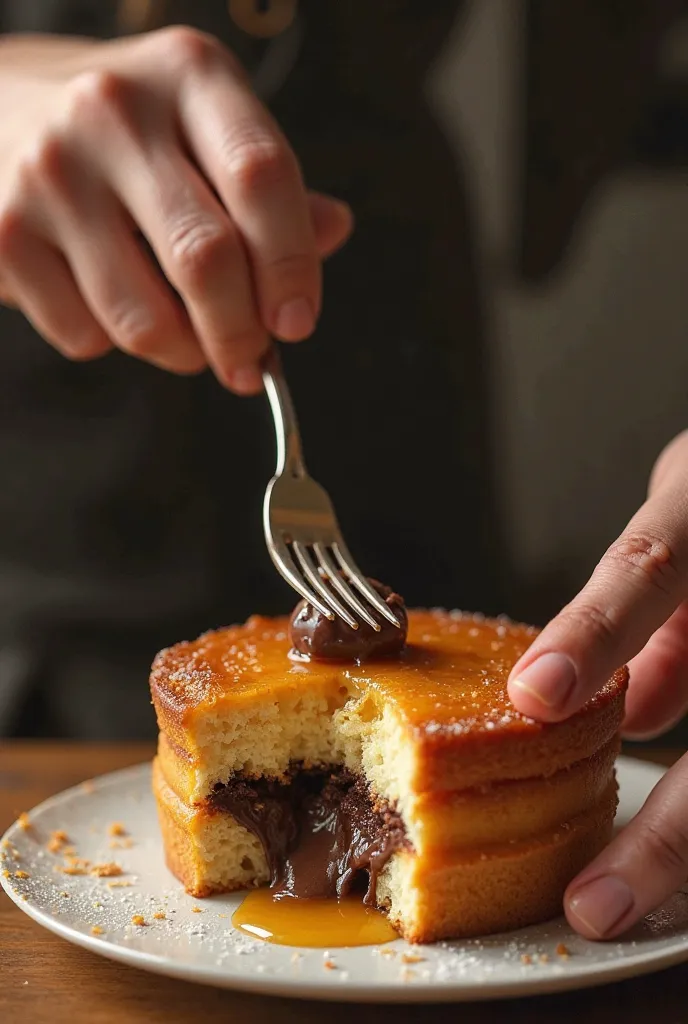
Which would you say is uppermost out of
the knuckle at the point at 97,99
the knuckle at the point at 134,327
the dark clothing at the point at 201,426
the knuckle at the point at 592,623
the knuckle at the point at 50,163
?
the knuckle at the point at 97,99

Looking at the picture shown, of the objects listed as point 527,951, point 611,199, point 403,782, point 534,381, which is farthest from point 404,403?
point 527,951

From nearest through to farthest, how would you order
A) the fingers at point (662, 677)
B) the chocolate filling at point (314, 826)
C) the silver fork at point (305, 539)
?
the chocolate filling at point (314, 826) < the silver fork at point (305, 539) < the fingers at point (662, 677)

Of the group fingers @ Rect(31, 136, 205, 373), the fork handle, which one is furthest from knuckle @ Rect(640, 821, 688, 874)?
fingers @ Rect(31, 136, 205, 373)

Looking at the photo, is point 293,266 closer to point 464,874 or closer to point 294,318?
point 294,318

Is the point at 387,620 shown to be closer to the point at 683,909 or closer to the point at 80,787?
the point at 683,909

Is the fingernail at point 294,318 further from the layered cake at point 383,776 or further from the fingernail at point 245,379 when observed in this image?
the layered cake at point 383,776

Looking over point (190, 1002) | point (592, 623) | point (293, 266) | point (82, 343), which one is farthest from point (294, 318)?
point (190, 1002)

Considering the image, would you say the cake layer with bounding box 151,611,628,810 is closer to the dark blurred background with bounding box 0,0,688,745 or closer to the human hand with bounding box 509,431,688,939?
the human hand with bounding box 509,431,688,939

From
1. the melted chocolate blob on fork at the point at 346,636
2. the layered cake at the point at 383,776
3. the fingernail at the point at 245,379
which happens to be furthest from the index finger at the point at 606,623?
the fingernail at the point at 245,379
